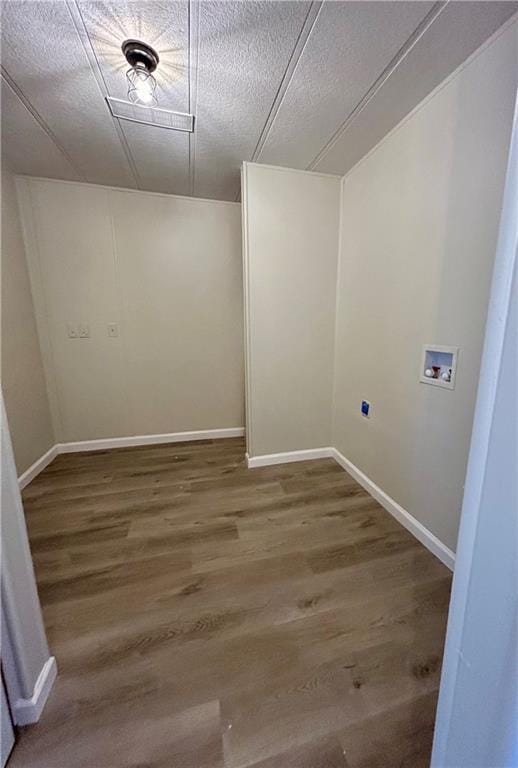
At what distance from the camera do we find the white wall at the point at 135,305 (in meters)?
2.44

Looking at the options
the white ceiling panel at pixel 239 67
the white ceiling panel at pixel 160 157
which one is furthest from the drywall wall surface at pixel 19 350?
the white ceiling panel at pixel 239 67

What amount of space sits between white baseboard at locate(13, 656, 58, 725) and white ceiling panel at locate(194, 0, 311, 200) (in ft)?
7.79

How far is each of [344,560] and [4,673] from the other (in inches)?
53.9

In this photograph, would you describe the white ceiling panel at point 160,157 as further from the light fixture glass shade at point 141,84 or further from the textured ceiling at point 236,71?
the light fixture glass shade at point 141,84

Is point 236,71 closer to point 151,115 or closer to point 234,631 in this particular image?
point 151,115

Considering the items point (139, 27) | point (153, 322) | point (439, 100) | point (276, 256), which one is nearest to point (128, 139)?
point (139, 27)

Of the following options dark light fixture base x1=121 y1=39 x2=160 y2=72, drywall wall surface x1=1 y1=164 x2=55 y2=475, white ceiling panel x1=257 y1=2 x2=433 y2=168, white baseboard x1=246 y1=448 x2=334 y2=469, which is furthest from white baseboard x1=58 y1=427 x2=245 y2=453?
dark light fixture base x1=121 y1=39 x2=160 y2=72

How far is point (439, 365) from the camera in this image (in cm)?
148

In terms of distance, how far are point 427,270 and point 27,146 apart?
2.63m

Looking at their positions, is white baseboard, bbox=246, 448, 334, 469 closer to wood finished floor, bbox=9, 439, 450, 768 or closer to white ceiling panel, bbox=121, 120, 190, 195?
wood finished floor, bbox=9, 439, 450, 768

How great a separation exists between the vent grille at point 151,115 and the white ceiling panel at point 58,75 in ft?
0.26

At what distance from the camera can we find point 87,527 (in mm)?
1737

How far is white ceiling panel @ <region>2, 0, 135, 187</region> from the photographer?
3.48 ft

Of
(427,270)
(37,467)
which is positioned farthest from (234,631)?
(37,467)
